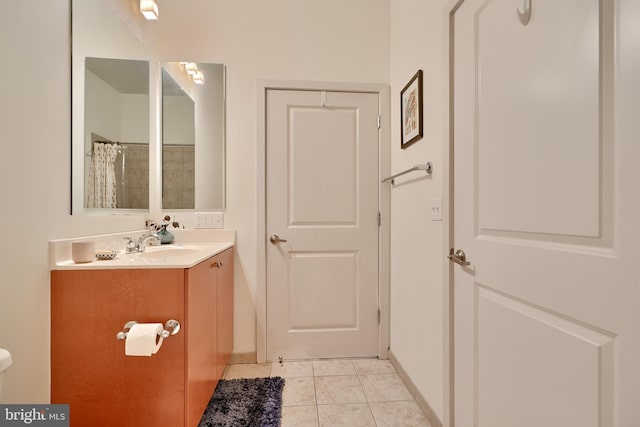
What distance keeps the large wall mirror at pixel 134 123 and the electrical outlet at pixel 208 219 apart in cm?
5

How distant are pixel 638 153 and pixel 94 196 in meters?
2.00

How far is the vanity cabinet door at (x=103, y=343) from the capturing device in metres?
1.10

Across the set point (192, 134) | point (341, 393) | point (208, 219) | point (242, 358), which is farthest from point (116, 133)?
point (341, 393)

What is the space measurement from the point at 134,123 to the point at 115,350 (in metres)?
1.31

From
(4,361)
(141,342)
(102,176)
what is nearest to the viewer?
(4,361)

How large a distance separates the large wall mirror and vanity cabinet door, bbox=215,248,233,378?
1.50ft

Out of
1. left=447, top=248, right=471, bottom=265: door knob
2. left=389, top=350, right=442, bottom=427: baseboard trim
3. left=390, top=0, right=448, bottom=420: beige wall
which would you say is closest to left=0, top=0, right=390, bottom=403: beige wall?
left=390, top=0, right=448, bottom=420: beige wall

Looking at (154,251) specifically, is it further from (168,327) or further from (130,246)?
(168,327)

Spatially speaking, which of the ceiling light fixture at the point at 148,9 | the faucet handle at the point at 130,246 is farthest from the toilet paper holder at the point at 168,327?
the ceiling light fixture at the point at 148,9

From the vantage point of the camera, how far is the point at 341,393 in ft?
5.47

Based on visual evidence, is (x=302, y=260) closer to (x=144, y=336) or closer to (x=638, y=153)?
(x=144, y=336)

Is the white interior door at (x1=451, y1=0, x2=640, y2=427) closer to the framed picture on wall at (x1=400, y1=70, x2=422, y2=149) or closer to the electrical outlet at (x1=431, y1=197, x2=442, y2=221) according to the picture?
the electrical outlet at (x1=431, y1=197, x2=442, y2=221)

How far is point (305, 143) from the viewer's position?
2.06 metres

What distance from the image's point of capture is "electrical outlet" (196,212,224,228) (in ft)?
6.54
